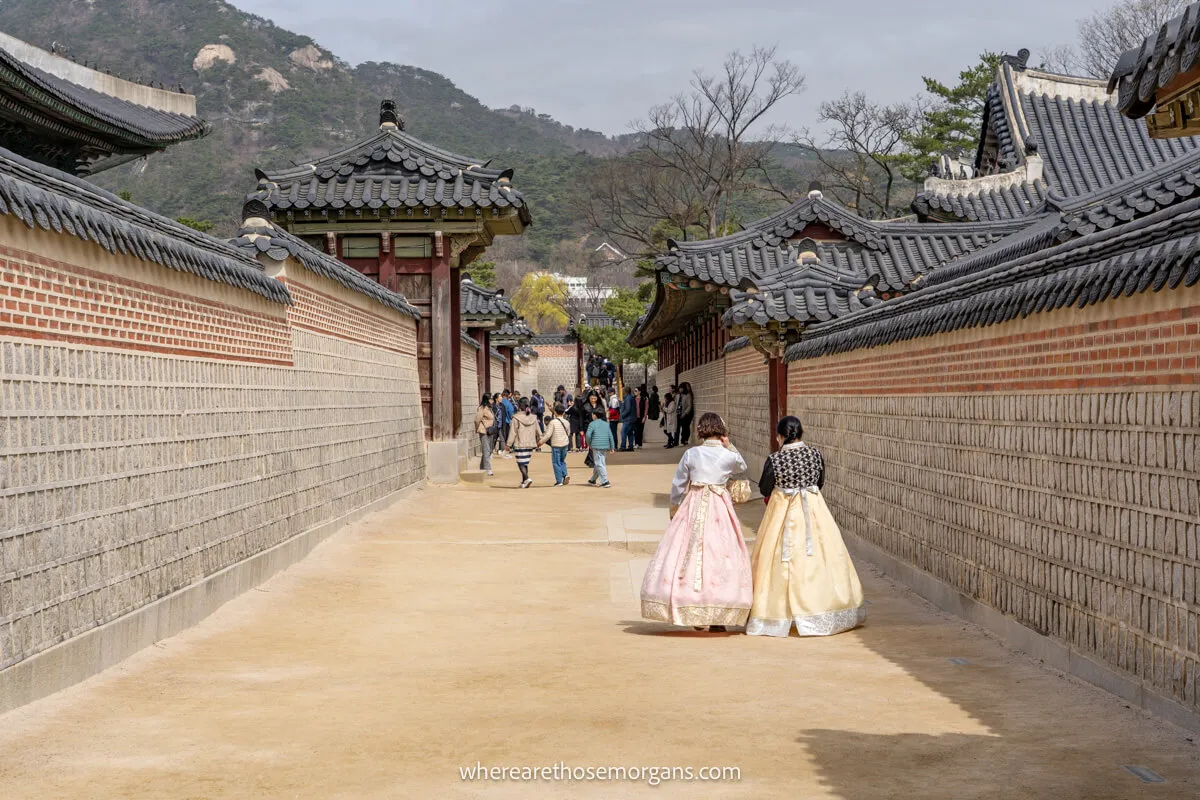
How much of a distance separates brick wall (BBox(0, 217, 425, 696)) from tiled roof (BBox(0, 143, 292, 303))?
0.13m

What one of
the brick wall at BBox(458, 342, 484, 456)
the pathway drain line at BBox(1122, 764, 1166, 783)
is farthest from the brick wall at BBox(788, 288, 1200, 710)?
the brick wall at BBox(458, 342, 484, 456)

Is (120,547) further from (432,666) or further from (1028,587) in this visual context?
(1028,587)

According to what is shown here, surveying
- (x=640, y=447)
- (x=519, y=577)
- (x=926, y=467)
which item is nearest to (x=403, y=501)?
(x=519, y=577)

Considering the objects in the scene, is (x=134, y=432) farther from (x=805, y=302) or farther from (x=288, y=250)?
(x=805, y=302)

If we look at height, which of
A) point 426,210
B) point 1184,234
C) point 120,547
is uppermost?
point 426,210

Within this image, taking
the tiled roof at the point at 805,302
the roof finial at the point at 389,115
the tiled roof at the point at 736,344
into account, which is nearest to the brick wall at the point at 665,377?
the tiled roof at the point at 736,344

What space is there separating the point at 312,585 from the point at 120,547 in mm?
3834

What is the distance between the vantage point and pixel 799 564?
9.64 meters

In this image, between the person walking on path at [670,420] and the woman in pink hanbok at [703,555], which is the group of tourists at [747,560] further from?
the person walking on path at [670,420]

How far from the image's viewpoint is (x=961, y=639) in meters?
8.98

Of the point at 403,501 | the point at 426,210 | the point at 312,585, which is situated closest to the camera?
the point at 312,585

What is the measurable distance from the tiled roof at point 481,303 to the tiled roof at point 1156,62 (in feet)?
109

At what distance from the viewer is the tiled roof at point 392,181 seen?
23.2 m

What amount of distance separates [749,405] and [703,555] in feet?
53.0
